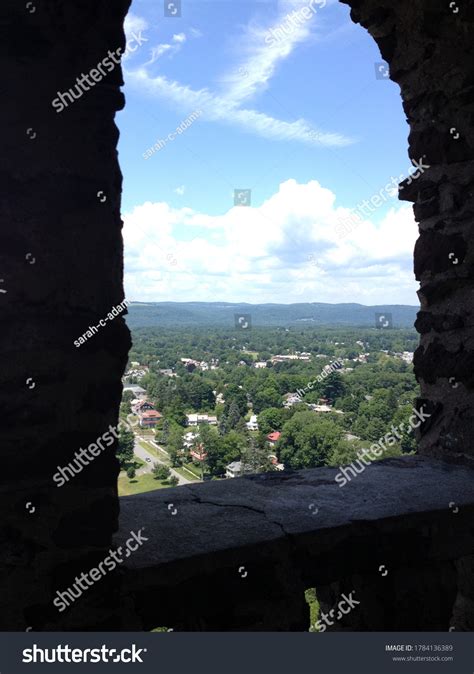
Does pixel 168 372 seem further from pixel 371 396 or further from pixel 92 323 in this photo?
pixel 92 323

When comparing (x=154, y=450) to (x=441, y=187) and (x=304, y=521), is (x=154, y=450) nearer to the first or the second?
(x=304, y=521)

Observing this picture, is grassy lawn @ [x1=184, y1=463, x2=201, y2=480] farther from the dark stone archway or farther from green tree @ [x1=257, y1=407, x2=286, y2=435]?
the dark stone archway

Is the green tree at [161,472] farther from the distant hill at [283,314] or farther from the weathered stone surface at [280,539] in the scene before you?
the distant hill at [283,314]

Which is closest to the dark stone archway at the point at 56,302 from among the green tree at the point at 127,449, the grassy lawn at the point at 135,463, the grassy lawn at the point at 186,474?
the green tree at the point at 127,449

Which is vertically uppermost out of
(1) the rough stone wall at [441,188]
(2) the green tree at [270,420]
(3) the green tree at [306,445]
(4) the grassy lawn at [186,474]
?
(1) the rough stone wall at [441,188]

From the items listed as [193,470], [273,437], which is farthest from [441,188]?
[193,470]
